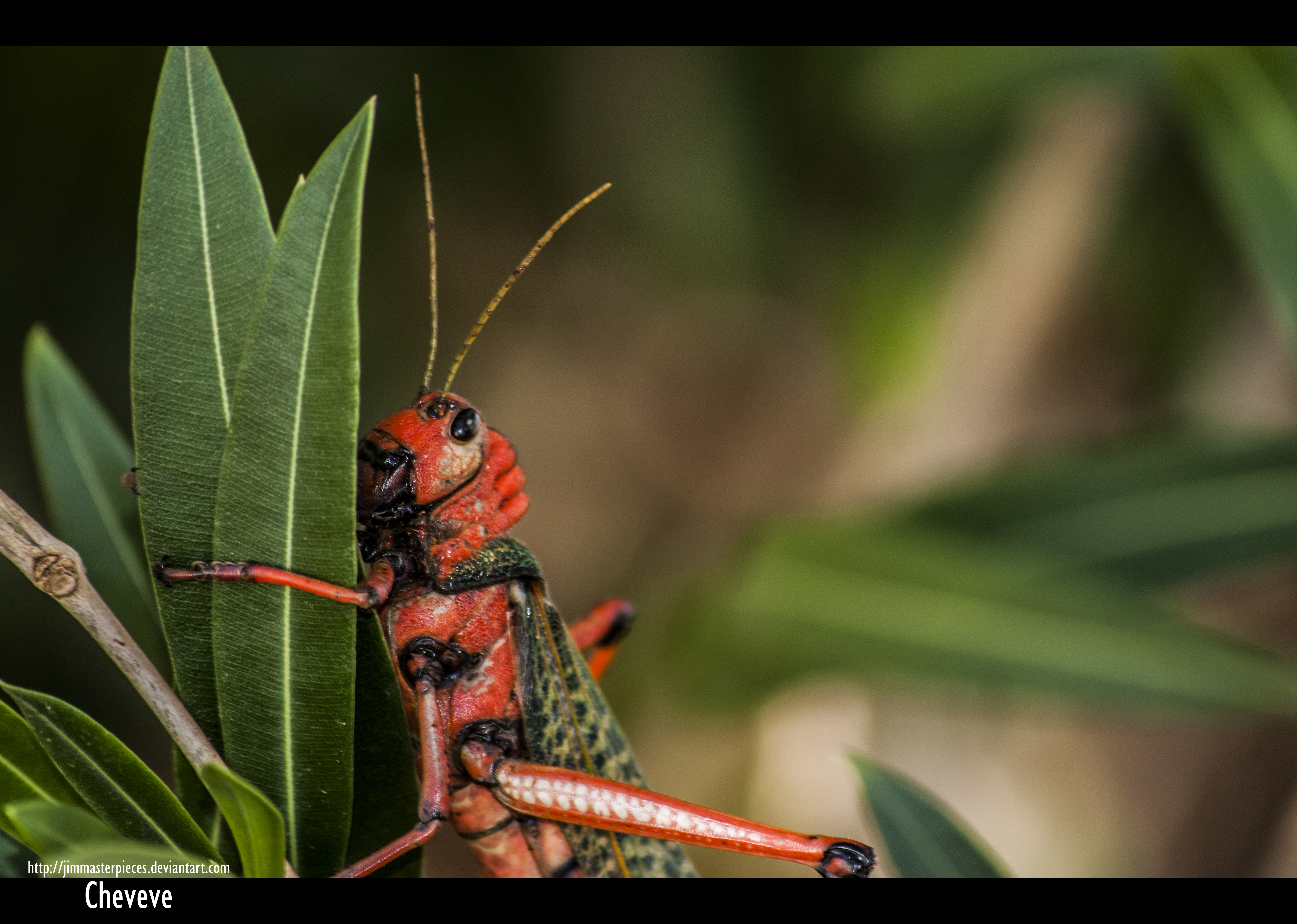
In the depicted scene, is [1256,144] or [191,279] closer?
[191,279]

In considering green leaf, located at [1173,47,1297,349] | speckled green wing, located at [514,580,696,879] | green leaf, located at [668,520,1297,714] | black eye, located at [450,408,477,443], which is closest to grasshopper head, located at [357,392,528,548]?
black eye, located at [450,408,477,443]

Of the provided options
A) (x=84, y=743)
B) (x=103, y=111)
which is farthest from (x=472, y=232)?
(x=84, y=743)

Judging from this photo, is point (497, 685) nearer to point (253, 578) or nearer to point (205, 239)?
point (253, 578)

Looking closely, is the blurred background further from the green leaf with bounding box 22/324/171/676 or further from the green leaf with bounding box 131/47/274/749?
the green leaf with bounding box 131/47/274/749

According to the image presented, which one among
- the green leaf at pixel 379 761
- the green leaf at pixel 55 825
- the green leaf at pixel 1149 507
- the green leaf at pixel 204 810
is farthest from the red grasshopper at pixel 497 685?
the green leaf at pixel 1149 507

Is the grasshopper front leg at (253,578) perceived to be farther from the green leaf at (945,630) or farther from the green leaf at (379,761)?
the green leaf at (945,630)

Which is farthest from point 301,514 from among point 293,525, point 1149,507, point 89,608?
point 1149,507
